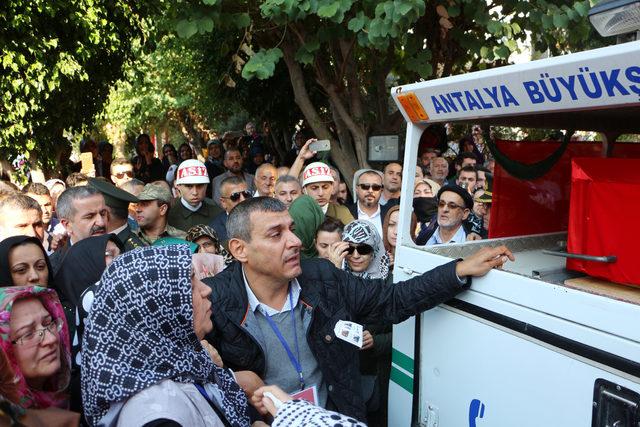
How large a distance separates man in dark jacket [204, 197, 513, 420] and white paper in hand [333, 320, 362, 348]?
3cm

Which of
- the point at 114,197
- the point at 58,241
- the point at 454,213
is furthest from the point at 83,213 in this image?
the point at 454,213

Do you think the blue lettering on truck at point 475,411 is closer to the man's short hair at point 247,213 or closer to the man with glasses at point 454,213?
the man's short hair at point 247,213

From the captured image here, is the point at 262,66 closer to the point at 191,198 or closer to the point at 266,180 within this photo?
the point at 266,180

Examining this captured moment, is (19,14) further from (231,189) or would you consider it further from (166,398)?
(166,398)

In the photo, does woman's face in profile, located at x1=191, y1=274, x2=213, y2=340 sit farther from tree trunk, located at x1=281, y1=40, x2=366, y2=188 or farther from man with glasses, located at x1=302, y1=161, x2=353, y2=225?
tree trunk, located at x1=281, y1=40, x2=366, y2=188

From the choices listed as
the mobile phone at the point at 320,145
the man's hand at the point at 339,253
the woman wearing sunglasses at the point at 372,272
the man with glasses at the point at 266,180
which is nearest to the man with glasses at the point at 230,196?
the man with glasses at the point at 266,180

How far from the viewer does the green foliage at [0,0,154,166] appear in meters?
7.37

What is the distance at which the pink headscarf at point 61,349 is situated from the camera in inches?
81.9

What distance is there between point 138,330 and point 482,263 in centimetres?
147

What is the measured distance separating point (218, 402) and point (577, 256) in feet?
4.97

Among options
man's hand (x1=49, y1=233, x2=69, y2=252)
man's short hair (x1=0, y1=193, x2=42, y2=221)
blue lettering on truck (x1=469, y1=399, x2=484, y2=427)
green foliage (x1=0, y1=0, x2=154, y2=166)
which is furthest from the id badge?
green foliage (x1=0, y1=0, x2=154, y2=166)

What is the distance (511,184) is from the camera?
10.6 feet

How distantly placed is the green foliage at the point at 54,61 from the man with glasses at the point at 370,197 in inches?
182

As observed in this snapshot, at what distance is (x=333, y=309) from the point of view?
275 centimetres
